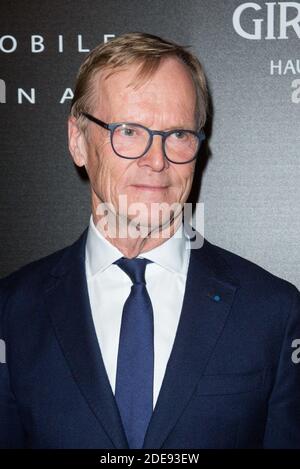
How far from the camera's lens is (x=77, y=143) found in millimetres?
1421

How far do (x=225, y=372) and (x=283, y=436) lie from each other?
21cm

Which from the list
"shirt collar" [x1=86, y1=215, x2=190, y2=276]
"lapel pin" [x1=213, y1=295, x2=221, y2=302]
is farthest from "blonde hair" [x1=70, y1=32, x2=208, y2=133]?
"lapel pin" [x1=213, y1=295, x2=221, y2=302]

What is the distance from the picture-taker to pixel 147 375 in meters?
1.22

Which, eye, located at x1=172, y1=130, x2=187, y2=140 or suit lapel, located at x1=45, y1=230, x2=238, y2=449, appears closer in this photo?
suit lapel, located at x1=45, y1=230, x2=238, y2=449

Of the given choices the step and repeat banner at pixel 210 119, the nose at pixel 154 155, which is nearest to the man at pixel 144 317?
the nose at pixel 154 155

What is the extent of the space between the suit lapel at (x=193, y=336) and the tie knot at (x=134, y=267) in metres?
0.10

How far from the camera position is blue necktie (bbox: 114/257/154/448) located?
120 centimetres

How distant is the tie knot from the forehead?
325 millimetres

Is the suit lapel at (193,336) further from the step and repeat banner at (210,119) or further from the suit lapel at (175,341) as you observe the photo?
the step and repeat banner at (210,119)

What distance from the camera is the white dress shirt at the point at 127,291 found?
1.26 meters

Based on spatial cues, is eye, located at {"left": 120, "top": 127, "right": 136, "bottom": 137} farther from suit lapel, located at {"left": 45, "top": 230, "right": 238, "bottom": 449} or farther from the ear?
suit lapel, located at {"left": 45, "top": 230, "right": 238, "bottom": 449}

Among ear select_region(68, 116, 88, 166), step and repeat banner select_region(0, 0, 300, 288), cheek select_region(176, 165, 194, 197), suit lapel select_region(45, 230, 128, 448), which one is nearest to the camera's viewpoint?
suit lapel select_region(45, 230, 128, 448)

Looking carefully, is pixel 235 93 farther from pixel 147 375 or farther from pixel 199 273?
pixel 147 375

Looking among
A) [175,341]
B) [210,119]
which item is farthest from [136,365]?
[210,119]
